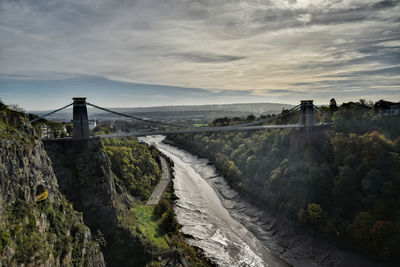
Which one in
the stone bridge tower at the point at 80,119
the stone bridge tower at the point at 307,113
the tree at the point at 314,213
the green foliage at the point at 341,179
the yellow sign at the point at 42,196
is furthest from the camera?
the stone bridge tower at the point at 307,113

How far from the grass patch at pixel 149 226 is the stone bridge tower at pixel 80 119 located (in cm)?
827

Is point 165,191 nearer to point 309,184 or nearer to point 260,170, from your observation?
point 260,170

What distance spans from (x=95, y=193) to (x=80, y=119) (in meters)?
5.86

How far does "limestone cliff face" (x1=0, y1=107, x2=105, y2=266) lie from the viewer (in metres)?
8.88

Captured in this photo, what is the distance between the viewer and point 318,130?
27578 mm

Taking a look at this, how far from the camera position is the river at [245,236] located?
1773 cm

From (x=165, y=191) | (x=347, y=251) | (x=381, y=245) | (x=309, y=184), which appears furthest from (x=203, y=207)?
(x=381, y=245)

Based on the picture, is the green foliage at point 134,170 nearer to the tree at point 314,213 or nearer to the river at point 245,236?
the river at point 245,236

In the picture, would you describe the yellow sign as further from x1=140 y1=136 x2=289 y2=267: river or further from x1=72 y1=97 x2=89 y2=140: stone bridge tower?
x1=140 y1=136 x2=289 y2=267: river

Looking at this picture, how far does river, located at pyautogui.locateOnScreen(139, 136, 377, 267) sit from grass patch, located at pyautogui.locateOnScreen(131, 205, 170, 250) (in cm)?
269

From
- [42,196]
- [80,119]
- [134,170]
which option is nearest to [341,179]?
[134,170]

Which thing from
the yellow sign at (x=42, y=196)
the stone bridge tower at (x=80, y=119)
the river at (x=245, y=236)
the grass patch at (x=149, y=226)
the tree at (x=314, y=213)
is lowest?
the river at (x=245, y=236)

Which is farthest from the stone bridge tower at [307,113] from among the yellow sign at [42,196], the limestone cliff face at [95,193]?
the yellow sign at [42,196]

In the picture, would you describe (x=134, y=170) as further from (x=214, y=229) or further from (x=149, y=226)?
(x=214, y=229)
